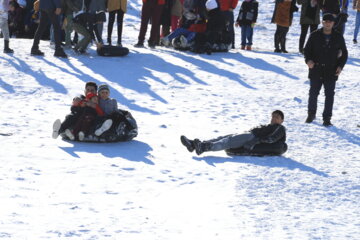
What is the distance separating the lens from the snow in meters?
6.60

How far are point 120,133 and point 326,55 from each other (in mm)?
3299

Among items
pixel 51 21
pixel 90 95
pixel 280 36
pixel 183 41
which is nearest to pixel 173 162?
pixel 90 95

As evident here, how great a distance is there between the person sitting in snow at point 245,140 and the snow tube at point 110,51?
6613mm

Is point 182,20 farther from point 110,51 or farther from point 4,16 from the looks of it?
point 4,16

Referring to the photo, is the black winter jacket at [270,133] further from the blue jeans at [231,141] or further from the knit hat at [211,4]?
the knit hat at [211,4]

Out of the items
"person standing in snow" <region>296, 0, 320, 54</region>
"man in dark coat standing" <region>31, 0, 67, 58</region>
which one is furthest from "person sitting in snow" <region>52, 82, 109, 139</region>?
"person standing in snow" <region>296, 0, 320, 54</region>

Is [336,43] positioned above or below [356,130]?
above

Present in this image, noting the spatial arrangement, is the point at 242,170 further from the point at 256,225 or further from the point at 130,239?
the point at 130,239

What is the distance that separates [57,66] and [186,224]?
26.9 ft

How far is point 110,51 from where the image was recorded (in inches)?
606

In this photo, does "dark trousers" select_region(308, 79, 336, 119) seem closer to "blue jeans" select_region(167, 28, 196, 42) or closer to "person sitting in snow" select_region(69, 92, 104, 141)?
"person sitting in snow" select_region(69, 92, 104, 141)

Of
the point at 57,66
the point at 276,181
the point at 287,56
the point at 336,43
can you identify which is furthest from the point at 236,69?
the point at 276,181

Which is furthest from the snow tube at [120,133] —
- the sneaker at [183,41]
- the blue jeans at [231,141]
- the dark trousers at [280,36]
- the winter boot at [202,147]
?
the dark trousers at [280,36]

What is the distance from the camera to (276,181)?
320 inches
